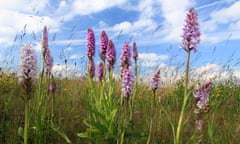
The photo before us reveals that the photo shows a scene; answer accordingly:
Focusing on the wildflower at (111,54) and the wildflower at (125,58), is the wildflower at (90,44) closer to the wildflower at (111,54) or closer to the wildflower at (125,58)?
the wildflower at (111,54)

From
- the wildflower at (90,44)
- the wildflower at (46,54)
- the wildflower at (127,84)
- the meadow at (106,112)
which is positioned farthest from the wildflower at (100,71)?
the wildflower at (127,84)

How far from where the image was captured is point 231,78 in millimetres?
10031

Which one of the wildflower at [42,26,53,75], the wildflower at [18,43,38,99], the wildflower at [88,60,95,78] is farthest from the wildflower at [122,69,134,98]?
the wildflower at [42,26,53,75]

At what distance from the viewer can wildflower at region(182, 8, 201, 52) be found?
247 cm

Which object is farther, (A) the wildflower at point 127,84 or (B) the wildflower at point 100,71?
(B) the wildflower at point 100,71

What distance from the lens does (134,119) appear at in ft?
19.5

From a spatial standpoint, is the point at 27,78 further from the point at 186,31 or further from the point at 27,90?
the point at 186,31

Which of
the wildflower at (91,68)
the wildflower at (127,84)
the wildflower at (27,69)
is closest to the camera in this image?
the wildflower at (27,69)

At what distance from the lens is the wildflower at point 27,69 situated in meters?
2.15

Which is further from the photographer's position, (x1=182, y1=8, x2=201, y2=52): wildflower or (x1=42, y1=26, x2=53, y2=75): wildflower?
(x1=42, y1=26, x2=53, y2=75): wildflower

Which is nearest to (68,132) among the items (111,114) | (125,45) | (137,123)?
(137,123)

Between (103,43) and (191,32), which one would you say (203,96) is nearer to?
(191,32)

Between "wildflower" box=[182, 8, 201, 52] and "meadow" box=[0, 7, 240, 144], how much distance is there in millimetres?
33

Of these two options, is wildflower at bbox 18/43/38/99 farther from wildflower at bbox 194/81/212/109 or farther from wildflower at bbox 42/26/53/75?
wildflower at bbox 42/26/53/75
